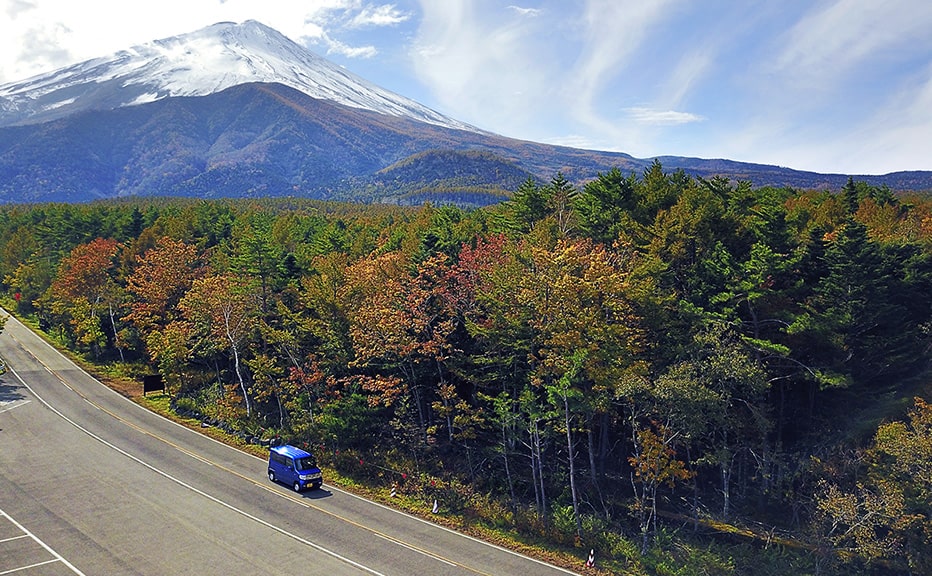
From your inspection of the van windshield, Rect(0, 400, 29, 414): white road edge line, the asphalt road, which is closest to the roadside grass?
the asphalt road

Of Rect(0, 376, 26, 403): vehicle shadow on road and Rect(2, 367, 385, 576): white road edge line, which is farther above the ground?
Rect(0, 376, 26, 403): vehicle shadow on road

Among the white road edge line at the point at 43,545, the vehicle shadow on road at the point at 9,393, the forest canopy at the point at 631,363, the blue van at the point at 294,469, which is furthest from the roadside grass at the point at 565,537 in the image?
the vehicle shadow on road at the point at 9,393

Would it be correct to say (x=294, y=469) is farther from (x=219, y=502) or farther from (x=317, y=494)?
(x=219, y=502)

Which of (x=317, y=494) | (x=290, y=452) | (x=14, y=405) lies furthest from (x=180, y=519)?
(x=14, y=405)

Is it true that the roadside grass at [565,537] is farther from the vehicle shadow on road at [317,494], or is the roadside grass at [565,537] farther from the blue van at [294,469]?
the blue van at [294,469]

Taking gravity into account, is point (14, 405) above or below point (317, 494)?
above

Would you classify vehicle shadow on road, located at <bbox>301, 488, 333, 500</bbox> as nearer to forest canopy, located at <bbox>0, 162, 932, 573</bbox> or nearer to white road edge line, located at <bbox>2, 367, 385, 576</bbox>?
white road edge line, located at <bbox>2, 367, 385, 576</bbox>

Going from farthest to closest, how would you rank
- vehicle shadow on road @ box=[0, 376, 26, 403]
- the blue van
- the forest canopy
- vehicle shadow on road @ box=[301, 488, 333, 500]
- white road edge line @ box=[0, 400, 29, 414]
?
vehicle shadow on road @ box=[0, 376, 26, 403] → white road edge line @ box=[0, 400, 29, 414] → the blue van → vehicle shadow on road @ box=[301, 488, 333, 500] → the forest canopy

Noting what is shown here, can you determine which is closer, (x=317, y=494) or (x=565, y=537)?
(x=565, y=537)
